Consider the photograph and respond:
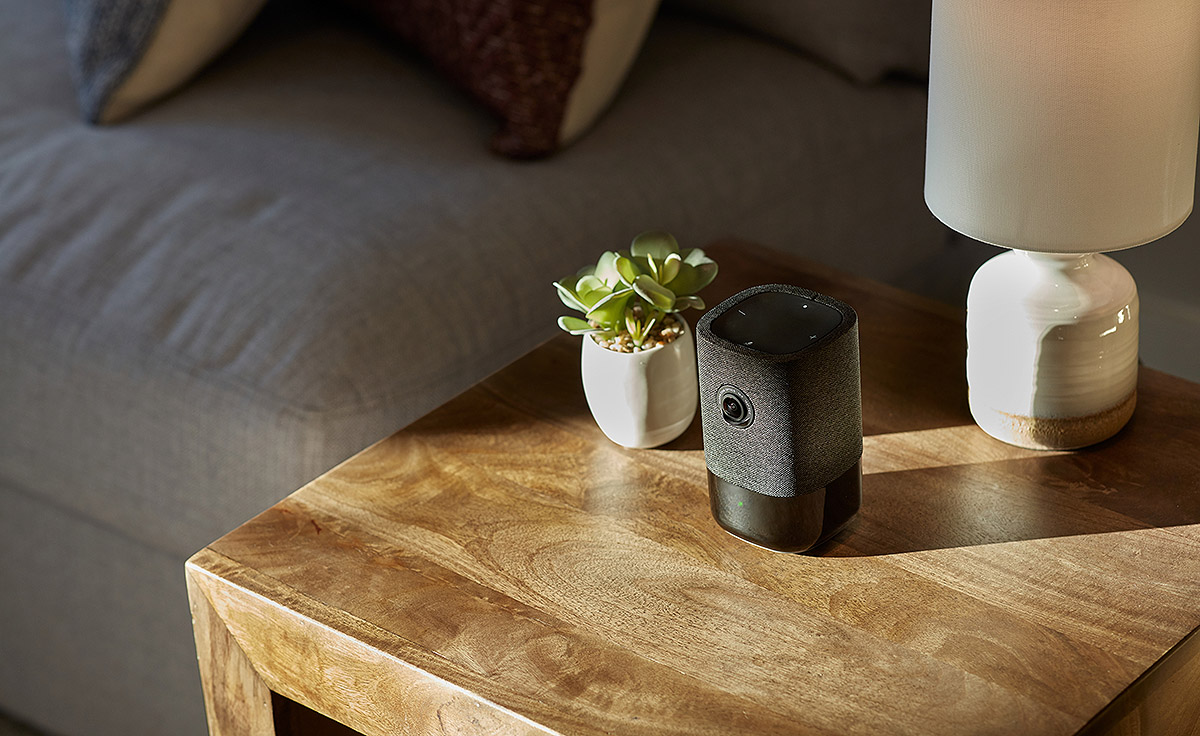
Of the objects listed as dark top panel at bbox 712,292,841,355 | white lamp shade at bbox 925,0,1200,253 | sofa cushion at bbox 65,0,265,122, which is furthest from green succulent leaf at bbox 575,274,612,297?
sofa cushion at bbox 65,0,265,122

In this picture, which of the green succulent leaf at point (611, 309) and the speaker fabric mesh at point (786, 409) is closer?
the speaker fabric mesh at point (786, 409)

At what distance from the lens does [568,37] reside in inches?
47.2

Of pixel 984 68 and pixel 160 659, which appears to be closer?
pixel 984 68

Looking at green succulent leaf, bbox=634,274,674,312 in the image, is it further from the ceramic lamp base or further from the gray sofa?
the gray sofa

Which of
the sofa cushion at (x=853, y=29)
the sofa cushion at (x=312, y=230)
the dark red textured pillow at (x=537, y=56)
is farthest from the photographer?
the sofa cushion at (x=853, y=29)

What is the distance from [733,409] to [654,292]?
103 millimetres

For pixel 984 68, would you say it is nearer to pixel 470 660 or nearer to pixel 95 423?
pixel 470 660

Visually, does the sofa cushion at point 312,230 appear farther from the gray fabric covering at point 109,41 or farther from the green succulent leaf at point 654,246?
the green succulent leaf at point 654,246

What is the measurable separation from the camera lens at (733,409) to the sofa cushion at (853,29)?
0.90 metres

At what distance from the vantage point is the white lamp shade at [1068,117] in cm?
64

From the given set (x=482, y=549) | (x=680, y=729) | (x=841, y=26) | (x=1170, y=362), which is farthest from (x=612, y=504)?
(x=1170, y=362)

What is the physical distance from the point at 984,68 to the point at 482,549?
1.25ft

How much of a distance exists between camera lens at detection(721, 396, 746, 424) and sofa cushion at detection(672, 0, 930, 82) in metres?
0.90

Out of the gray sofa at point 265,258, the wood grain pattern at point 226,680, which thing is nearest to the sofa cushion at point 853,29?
the gray sofa at point 265,258
